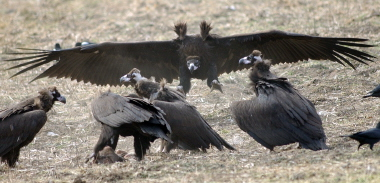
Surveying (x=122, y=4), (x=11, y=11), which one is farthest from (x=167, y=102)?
(x=11, y=11)

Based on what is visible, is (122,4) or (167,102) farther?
(122,4)

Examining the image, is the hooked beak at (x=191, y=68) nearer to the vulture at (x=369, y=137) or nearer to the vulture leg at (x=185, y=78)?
the vulture leg at (x=185, y=78)

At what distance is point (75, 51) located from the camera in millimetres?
9852

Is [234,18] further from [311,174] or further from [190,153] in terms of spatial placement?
[311,174]

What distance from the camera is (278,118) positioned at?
686 centimetres

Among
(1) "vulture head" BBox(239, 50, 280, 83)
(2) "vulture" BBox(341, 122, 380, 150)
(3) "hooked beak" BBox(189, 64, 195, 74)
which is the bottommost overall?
(2) "vulture" BBox(341, 122, 380, 150)

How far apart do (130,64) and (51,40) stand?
19.2 ft

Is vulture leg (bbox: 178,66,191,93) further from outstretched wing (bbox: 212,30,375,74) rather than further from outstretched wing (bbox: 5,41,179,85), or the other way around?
outstretched wing (bbox: 212,30,375,74)

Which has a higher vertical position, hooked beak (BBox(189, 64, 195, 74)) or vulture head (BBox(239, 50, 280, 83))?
vulture head (BBox(239, 50, 280, 83))

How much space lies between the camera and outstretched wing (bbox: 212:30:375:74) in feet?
31.3

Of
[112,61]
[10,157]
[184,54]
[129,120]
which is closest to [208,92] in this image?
[184,54]

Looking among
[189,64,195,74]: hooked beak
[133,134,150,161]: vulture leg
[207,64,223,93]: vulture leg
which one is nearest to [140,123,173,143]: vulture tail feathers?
[133,134,150,161]: vulture leg

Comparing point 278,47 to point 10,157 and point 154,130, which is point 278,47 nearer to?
point 154,130

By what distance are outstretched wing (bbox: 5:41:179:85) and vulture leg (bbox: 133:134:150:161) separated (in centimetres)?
301
